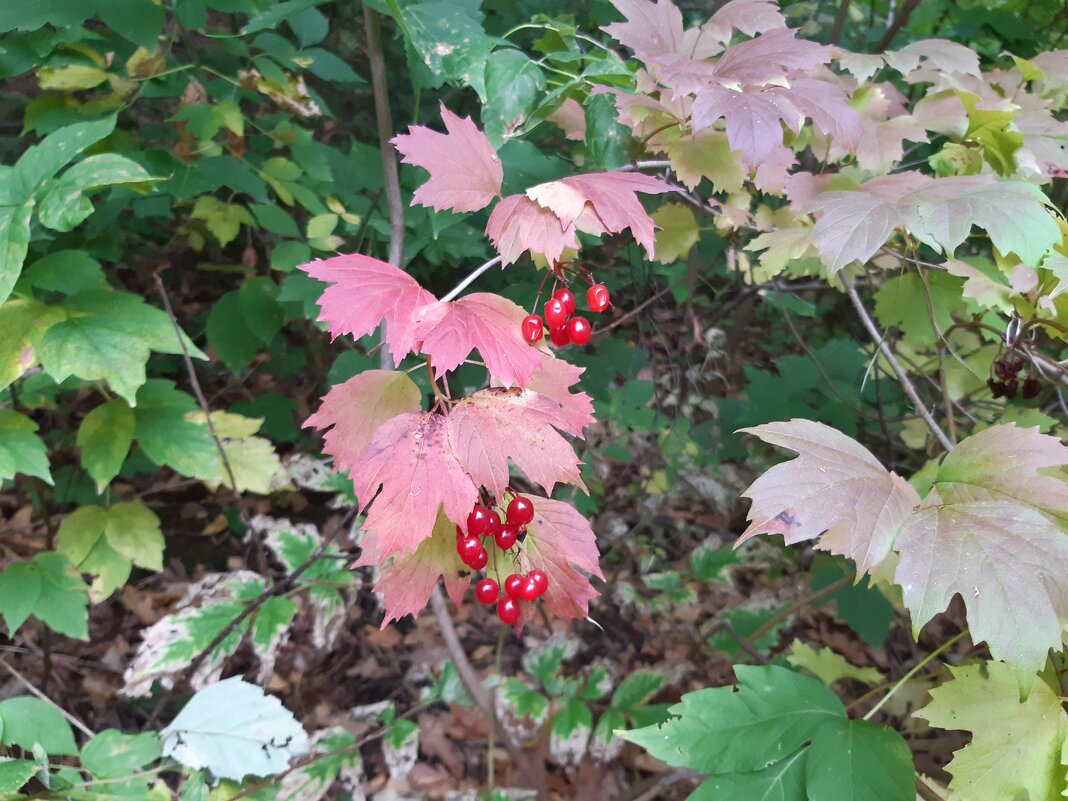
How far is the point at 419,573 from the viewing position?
973 mm

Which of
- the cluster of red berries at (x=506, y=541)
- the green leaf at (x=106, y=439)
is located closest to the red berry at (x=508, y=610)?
the cluster of red berries at (x=506, y=541)

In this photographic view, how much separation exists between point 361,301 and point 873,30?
11.0 ft

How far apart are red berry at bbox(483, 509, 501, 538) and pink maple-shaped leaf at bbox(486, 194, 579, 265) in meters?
0.37

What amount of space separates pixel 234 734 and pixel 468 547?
0.74 meters

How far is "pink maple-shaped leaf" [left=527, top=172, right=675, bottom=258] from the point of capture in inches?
37.3

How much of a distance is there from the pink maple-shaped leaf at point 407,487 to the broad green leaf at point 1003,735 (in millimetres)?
906

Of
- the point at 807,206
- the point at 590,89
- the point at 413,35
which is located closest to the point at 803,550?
the point at 807,206

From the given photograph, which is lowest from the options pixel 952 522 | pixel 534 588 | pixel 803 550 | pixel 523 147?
pixel 803 550

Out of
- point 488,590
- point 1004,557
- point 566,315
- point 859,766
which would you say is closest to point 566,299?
point 566,315

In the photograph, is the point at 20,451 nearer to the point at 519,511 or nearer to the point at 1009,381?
the point at 519,511

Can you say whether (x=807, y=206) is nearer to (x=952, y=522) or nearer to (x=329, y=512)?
(x=952, y=522)

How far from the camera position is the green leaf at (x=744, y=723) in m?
1.14

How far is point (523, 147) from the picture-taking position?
158 centimetres

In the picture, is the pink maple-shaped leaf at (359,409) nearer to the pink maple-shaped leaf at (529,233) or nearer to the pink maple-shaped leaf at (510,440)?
the pink maple-shaped leaf at (510,440)
